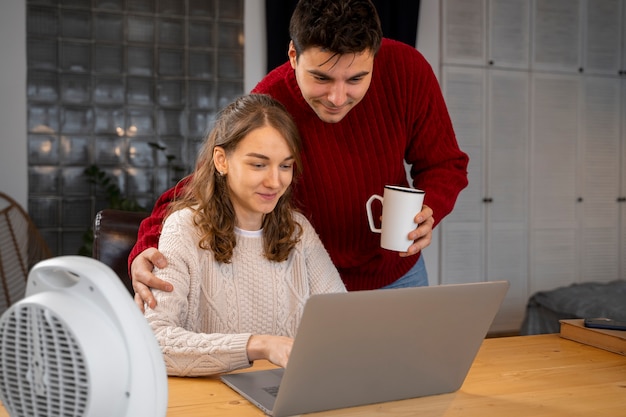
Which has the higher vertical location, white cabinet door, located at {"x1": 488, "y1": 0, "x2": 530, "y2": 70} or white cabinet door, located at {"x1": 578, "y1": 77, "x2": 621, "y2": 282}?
white cabinet door, located at {"x1": 488, "y1": 0, "x2": 530, "y2": 70}

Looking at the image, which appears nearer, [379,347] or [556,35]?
[379,347]

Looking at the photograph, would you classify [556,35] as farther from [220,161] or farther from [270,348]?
[270,348]

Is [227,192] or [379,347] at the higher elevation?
[227,192]

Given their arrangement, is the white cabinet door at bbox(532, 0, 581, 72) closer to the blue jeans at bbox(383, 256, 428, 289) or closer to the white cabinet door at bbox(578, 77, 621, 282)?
the white cabinet door at bbox(578, 77, 621, 282)

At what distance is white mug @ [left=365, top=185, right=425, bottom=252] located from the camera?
151 centimetres

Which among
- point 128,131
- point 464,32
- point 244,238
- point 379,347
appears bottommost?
point 379,347

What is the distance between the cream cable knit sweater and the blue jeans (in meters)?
0.30

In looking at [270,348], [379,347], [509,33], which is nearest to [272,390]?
[270,348]

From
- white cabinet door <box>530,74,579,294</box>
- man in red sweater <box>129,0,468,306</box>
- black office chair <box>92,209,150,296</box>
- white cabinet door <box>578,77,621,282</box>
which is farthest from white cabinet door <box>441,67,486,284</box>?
black office chair <box>92,209,150,296</box>

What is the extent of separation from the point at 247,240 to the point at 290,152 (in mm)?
220

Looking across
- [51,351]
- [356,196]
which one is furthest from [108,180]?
[51,351]

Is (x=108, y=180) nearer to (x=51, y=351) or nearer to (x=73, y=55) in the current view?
(x=73, y=55)

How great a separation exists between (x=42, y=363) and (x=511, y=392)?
74 cm

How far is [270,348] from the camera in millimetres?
1209
